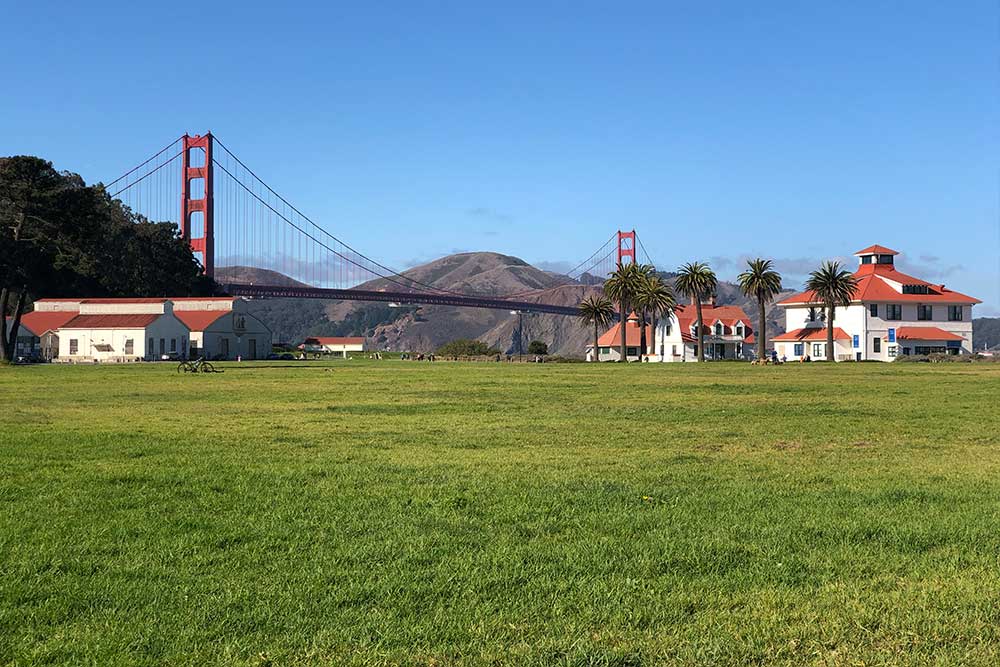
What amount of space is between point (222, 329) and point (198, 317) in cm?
258

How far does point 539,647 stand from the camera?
18.9 feet

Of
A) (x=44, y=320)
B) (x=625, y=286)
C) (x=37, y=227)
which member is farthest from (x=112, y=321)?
(x=625, y=286)

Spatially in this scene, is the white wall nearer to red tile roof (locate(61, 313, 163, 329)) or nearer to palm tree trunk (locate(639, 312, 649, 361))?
red tile roof (locate(61, 313, 163, 329))

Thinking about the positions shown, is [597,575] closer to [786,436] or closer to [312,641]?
[312,641]

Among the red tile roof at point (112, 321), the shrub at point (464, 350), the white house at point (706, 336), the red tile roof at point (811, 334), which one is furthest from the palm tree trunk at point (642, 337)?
the red tile roof at point (112, 321)

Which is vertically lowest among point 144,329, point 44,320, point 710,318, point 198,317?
point 144,329

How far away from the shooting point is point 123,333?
292 ft

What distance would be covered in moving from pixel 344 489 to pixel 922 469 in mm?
7414

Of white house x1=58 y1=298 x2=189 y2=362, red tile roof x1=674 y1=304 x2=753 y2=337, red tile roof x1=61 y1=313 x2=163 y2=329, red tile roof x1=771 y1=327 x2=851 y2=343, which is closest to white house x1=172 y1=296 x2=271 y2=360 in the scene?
white house x1=58 y1=298 x2=189 y2=362

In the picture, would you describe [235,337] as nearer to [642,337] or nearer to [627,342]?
[642,337]

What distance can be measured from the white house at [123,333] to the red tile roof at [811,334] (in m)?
62.3

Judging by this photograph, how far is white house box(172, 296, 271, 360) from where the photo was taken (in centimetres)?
9744

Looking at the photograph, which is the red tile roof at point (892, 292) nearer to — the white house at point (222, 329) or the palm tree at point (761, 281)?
the palm tree at point (761, 281)

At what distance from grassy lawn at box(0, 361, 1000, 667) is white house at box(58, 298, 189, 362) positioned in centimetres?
7526
